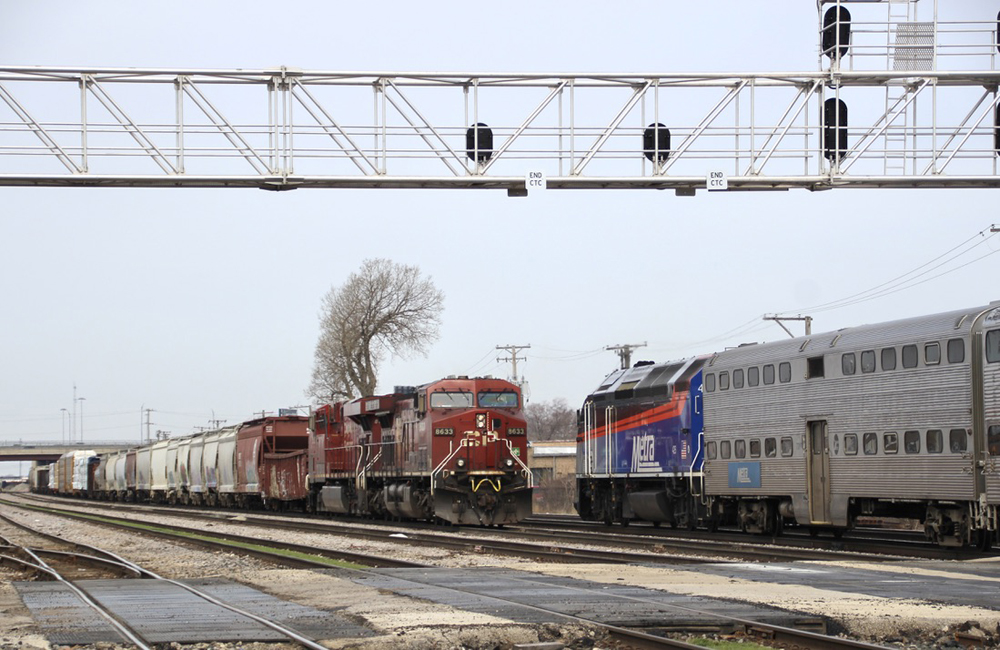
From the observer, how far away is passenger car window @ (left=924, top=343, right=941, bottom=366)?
20.6 m

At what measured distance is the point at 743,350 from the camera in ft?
88.9

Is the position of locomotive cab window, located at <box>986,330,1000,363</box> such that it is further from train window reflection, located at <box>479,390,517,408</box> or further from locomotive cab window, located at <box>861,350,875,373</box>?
train window reflection, located at <box>479,390,517,408</box>

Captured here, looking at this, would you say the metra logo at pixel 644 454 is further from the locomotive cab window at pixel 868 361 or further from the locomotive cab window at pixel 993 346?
the locomotive cab window at pixel 993 346

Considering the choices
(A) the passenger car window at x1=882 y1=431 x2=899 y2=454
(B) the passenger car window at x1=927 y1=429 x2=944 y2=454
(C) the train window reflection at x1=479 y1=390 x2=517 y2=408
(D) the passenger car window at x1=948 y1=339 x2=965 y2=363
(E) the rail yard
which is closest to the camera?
(E) the rail yard

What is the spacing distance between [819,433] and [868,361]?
214 centimetres

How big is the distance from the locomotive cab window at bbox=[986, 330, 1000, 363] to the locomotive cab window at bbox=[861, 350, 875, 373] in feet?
9.95

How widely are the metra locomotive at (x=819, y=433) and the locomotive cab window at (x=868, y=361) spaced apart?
3 centimetres

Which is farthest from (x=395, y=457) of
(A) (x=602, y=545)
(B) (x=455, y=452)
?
(A) (x=602, y=545)

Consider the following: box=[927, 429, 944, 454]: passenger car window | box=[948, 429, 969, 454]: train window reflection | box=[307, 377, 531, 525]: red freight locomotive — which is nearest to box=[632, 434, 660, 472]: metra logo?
box=[307, 377, 531, 525]: red freight locomotive

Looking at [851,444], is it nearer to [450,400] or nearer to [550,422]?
[450,400]

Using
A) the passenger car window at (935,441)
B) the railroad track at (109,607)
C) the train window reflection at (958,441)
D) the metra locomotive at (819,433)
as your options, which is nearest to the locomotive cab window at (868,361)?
the metra locomotive at (819,433)

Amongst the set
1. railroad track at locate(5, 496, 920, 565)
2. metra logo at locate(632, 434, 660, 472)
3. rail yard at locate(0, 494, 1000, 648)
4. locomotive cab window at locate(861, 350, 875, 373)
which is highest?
locomotive cab window at locate(861, 350, 875, 373)

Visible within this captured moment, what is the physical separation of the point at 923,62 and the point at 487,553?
11260 mm

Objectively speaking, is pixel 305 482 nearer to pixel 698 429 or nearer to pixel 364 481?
pixel 364 481
